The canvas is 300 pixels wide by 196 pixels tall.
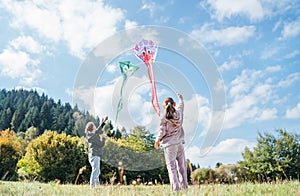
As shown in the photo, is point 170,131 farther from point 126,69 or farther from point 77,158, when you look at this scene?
point 77,158

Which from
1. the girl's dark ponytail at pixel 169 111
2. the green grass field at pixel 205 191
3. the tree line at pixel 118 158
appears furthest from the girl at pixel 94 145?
the tree line at pixel 118 158

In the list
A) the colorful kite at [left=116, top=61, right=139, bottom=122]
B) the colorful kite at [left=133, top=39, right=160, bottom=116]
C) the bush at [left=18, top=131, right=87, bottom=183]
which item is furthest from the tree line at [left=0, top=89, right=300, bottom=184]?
the colorful kite at [left=133, top=39, right=160, bottom=116]

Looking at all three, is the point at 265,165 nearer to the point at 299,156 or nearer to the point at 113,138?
the point at 299,156

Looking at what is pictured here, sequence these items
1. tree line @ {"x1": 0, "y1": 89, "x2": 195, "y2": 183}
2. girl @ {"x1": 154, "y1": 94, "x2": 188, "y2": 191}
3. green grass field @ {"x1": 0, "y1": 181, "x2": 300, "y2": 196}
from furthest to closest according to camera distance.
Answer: tree line @ {"x1": 0, "y1": 89, "x2": 195, "y2": 183}
girl @ {"x1": 154, "y1": 94, "x2": 188, "y2": 191}
green grass field @ {"x1": 0, "y1": 181, "x2": 300, "y2": 196}

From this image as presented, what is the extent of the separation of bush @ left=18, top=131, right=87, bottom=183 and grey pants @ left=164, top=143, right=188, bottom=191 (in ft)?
69.3

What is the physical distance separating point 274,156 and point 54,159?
19292 mm

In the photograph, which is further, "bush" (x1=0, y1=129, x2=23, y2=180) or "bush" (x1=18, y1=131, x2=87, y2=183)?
"bush" (x1=0, y1=129, x2=23, y2=180)

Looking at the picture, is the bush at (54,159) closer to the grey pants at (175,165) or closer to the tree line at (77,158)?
the tree line at (77,158)

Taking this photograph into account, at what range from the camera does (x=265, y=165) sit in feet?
94.3

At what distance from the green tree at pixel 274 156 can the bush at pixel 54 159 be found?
14652 mm

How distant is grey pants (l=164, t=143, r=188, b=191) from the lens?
550cm

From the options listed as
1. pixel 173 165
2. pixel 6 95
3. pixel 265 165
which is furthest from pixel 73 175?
pixel 6 95

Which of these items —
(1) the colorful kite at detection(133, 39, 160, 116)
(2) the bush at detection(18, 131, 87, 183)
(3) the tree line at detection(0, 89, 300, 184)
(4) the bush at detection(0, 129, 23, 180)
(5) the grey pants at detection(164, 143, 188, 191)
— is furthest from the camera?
(4) the bush at detection(0, 129, 23, 180)

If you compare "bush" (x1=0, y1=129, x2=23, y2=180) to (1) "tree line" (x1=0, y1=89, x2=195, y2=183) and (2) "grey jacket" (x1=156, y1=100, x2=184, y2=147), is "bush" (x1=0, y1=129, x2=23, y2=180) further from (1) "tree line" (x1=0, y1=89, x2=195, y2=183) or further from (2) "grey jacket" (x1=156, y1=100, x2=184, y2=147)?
(2) "grey jacket" (x1=156, y1=100, x2=184, y2=147)
